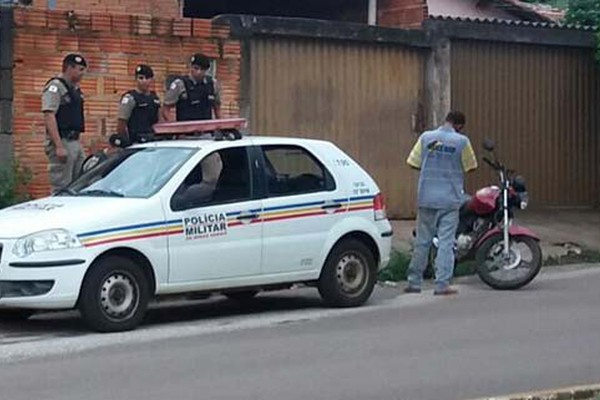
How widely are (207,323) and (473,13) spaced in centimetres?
1442

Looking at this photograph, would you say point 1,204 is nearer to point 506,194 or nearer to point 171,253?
point 171,253

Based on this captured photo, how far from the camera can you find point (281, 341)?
12.1 m

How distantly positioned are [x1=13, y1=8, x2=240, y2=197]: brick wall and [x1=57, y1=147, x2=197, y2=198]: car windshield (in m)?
3.27

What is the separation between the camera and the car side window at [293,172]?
539 inches

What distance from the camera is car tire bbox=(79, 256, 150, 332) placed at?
12.2 meters

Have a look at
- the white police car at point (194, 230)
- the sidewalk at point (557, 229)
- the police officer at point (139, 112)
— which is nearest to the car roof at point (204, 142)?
the white police car at point (194, 230)

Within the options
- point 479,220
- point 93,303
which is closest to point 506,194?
point 479,220

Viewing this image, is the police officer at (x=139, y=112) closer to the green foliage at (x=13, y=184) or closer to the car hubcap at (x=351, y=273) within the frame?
the green foliage at (x=13, y=184)

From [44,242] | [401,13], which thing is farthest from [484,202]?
[401,13]

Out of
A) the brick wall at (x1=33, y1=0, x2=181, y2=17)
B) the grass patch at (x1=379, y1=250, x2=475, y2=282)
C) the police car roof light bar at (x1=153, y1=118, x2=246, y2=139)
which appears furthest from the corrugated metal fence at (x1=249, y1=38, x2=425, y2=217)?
the police car roof light bar at (x1=153, y1=118, x2=246, y2=139)

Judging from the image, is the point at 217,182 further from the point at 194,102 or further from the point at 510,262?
the point at 510,262

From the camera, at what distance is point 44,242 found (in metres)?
12.1

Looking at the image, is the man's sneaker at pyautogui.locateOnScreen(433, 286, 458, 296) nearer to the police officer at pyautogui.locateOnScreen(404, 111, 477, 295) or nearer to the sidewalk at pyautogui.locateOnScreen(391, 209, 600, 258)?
the police officer at pyautogui.locateOnScreen(404, 111, 477, 295)

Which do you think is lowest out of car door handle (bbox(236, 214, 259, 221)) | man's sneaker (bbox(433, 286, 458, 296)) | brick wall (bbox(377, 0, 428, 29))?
man's sneaker (bbox(433, 286, 458, 296))
